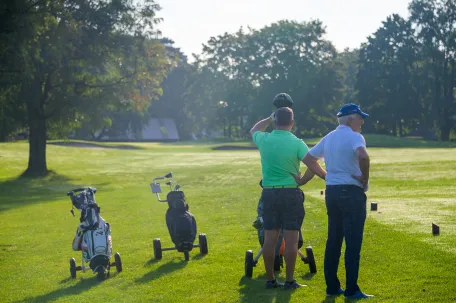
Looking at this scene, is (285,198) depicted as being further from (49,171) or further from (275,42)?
(275,42)

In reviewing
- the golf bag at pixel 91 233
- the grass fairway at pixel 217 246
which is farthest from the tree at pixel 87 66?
the golf bag at pixel 91 233

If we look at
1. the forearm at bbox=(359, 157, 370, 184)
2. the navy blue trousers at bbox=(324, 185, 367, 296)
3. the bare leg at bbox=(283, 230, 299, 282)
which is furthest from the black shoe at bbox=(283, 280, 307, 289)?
the forearm at bbox=(359, 157, 370, 184)

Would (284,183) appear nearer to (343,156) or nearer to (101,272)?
(343,156)

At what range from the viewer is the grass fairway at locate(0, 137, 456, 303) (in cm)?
974

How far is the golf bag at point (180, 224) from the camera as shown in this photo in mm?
12484

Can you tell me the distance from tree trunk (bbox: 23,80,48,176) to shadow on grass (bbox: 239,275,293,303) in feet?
102

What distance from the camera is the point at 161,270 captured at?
39.0 feet

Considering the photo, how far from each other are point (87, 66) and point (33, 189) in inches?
309

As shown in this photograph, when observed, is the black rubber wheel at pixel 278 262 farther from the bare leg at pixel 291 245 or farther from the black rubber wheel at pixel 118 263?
the black rubber wheel at pixel 118 263

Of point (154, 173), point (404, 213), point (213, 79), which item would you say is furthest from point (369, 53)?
point (404, 213)

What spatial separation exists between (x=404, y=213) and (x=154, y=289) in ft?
27.9

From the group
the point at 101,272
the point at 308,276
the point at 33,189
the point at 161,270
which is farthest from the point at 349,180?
the point at 33,189

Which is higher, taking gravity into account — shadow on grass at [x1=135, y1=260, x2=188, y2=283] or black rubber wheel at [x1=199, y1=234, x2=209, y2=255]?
black rubber wheel at [x1=199, y1=234, x2=209, y2=255]

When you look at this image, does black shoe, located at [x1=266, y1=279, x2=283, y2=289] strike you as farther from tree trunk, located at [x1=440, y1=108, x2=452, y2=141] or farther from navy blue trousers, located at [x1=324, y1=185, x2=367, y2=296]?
tree trunk, located at [x1=440, y1=108, x2=452, y2=141]
